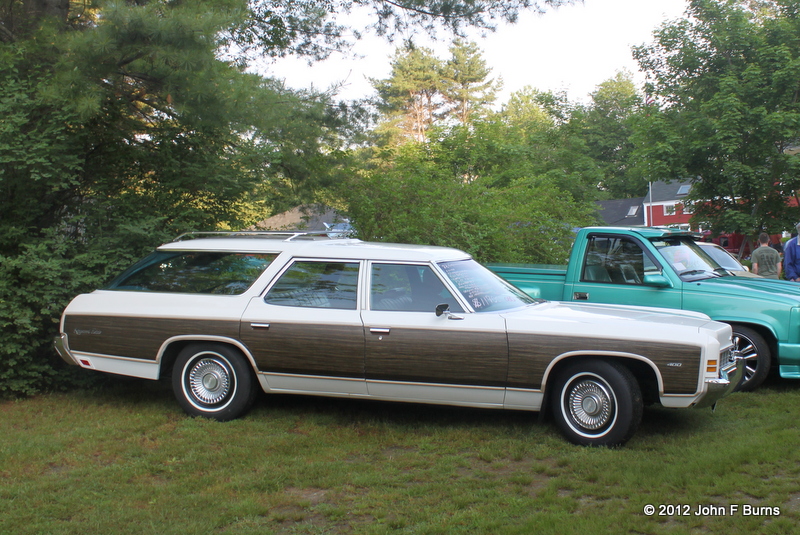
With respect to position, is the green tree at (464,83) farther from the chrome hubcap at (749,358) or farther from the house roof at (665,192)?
the chrome hubcap at (749,358)

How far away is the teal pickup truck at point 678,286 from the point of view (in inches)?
286

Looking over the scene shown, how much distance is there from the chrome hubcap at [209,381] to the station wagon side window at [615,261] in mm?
4171

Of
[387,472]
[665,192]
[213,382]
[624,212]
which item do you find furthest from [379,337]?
[665,192]

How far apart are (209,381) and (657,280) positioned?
15.5ft

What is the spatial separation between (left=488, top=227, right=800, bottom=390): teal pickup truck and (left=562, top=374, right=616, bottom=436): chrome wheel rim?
247cm

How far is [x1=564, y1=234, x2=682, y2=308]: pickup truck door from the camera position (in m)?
7.65

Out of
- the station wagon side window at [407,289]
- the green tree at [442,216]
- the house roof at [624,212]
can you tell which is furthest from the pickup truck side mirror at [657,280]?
the house roof at [624,212]

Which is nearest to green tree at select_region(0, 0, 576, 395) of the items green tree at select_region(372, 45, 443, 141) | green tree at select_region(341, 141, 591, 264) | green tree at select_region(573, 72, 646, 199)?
green tree at select_region(341, 141, 591, 264)

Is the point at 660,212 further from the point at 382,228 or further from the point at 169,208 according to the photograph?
the point at 169,208

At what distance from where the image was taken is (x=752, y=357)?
735cm

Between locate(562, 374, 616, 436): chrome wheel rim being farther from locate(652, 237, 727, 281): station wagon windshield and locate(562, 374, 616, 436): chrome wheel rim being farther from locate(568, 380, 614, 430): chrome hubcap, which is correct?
locate(652, 237, 727, 281): station wagon windshield

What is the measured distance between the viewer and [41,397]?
741cm

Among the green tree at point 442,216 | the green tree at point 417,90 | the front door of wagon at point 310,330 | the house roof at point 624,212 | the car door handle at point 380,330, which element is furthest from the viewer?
the house roof at point 624,212

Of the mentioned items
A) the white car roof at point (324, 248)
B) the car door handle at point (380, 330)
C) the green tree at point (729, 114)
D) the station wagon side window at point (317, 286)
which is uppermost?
the green tree at point (729, 114)
